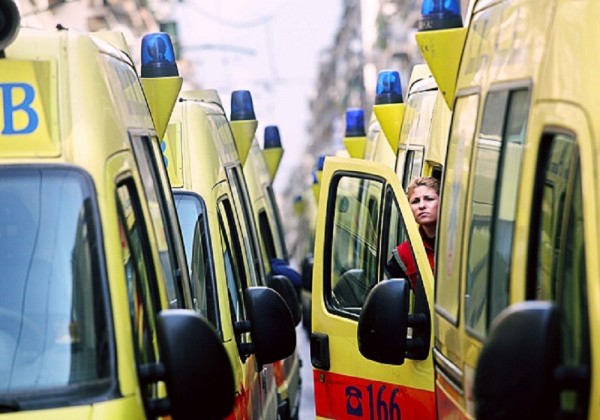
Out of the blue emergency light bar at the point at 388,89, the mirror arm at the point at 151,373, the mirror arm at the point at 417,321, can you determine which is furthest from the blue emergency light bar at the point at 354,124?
the mirror arm at the point at 151,373

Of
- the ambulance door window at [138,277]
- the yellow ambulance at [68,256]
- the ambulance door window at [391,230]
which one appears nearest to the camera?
the yellow ambulance at [68,256]

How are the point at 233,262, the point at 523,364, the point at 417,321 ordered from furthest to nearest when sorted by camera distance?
the point at 233,262
the point at 417,321
the point at 523,364

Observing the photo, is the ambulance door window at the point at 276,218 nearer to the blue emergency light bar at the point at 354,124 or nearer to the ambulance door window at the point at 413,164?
the blue emergency light bar at the point at 354,124

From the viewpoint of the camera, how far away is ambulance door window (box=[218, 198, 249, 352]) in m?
8.38

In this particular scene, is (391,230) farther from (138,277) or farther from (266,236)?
(266,236)

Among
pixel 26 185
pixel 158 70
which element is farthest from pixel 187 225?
pixel 26 185

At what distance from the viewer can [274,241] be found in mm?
16031

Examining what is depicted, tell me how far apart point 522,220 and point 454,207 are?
1.35 m

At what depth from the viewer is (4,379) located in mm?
4633

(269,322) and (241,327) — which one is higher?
(269,322)

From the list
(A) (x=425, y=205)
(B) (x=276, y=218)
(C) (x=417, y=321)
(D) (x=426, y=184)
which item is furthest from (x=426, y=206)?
(B) (x=276, y=218)

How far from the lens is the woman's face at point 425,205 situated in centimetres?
778

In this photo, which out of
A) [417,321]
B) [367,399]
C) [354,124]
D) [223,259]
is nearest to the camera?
[417,321]

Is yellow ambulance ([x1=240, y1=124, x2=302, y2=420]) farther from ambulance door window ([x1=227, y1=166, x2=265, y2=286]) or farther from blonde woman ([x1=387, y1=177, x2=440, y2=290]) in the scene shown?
blonde woman ([x1=387, y1=177, x2=440, y2=290])
